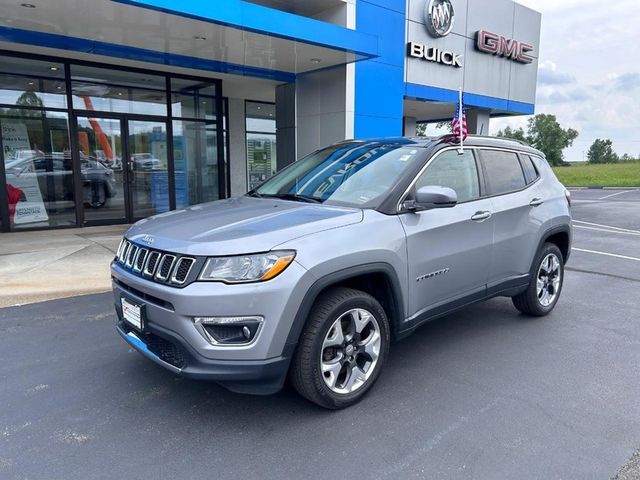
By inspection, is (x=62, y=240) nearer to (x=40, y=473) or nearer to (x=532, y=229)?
(x=40, y=473)

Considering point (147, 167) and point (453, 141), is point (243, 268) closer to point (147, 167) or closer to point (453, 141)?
point (453, 141)

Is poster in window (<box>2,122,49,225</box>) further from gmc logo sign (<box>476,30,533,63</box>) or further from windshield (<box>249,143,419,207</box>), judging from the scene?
gmc logo sign (<box>476,30,533,63</box>)

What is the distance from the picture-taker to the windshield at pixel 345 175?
12.1ft

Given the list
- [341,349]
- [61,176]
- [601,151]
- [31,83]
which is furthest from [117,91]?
[601,151]

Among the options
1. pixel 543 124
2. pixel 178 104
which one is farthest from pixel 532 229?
pixel 543 124

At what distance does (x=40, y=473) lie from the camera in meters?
2.61

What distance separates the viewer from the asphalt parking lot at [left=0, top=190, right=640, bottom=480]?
2.69 meters

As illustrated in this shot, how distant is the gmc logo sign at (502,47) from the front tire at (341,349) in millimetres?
14776

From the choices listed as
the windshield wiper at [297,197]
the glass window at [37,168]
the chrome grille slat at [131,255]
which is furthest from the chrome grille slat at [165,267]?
the glass window at [37,168]

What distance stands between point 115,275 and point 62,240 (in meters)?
6.31

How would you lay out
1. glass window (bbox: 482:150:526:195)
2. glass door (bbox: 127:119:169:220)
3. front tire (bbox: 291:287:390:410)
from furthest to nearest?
glass door (bbox: 127:119:169:220)
glass window (bbox: 482:150:526:195)
front tire (bbox: 291:287:390:410)

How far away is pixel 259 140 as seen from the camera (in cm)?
1598

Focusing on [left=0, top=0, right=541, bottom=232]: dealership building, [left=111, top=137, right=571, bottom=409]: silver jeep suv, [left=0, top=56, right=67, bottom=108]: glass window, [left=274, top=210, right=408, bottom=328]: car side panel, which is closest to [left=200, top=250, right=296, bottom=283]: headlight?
[left=111, top=137, right=571, bottom=409]: silver jeep suv

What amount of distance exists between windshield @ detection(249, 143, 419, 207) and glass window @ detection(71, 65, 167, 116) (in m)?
7.75
